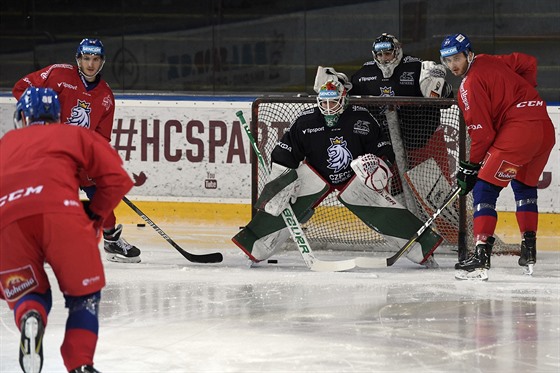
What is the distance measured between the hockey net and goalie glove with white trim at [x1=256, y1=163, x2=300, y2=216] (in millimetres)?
251

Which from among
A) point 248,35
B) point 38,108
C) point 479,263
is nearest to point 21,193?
point 38,108

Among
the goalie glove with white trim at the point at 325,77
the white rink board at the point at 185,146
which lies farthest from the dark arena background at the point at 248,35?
the goalie glove with white trim at the point at 325,77

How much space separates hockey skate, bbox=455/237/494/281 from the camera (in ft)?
17.2

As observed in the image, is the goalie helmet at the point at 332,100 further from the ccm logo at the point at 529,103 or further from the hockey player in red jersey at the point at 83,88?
the hockey player in red jersey at the point at 83,88

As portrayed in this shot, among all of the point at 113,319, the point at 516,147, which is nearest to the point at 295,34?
the point at 516,147

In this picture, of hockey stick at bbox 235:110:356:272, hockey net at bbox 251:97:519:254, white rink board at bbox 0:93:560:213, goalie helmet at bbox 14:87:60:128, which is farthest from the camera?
white rink board at bbox 0:93:560:213

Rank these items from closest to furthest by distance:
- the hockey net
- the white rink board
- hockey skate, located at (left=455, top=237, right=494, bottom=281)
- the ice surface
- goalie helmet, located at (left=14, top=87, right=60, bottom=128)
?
goalie helmet, located at (left=14, top=87, right=60, bottom=128), the ice surface, hockey skate, located at (left=455, top=237, right=494, bottom=281), the hockey net, the white rink board

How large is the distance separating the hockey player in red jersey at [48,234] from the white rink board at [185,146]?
3960 millimetres

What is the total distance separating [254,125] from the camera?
604cm

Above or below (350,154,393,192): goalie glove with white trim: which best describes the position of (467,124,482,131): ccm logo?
above

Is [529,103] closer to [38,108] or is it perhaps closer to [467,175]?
[467,175]

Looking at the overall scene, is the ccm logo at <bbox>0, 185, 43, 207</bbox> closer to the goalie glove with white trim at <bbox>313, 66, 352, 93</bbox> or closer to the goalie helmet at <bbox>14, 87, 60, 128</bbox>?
the goalie helmet at <bbox>14, 87, 60, 128</bbox>

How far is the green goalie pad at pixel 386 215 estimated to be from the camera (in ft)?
18.4

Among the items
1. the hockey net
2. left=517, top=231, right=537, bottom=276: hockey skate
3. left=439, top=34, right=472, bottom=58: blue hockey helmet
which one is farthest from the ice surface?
left=439, top=34, right=472, bottom=58: blue hockey helmet
